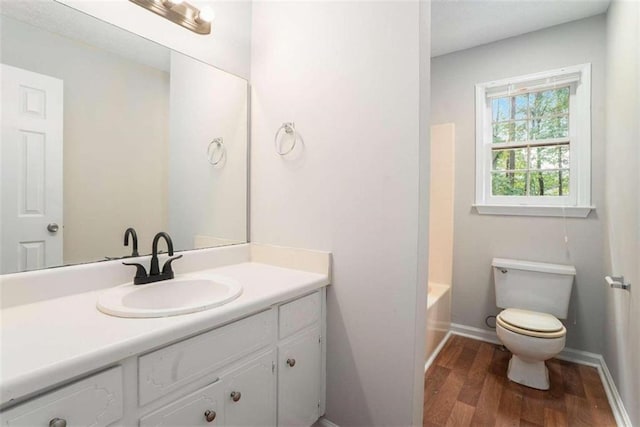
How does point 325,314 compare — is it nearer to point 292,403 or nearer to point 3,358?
point 292,403

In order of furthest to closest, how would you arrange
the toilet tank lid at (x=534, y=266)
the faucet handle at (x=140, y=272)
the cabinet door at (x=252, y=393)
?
1. the toilet tank lid at (x=534, y=266)
2. the faucet handle at (x=140, y=272)
3. the cabinet door at (x=252, y=393)

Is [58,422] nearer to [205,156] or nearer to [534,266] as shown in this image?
[205,156]

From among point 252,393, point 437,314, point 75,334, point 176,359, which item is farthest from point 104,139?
A: point 437,314

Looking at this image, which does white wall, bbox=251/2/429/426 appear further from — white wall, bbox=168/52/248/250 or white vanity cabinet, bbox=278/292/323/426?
white wall, bbox=168/52/248/250

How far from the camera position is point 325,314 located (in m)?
1.47

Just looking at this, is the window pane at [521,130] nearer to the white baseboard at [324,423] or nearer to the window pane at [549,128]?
the window pane at [549,128]

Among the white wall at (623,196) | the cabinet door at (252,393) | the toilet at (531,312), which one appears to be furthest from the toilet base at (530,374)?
the cabinet door at (252,393)

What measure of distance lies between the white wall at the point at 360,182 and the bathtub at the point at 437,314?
0.87 m

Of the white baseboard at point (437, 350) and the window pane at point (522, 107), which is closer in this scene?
the white baseboard at point (437, 350)

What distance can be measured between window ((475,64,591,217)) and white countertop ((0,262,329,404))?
2186 mm

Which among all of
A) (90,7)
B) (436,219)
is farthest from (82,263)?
(436,219)

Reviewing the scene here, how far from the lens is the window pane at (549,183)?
7.54ft

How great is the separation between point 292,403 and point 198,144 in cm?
134

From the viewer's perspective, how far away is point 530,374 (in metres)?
1.92
